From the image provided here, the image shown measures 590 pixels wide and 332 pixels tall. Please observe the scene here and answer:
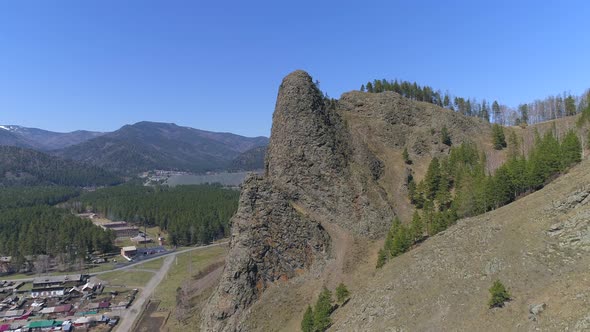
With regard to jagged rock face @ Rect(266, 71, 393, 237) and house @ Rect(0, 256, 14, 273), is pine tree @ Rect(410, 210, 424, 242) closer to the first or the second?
jagged rock face @ Rect(266, 71, 393, 237)

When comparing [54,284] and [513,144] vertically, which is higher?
[513,144]

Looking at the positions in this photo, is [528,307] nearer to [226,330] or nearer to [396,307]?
[396,307]

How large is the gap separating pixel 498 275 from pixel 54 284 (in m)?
121

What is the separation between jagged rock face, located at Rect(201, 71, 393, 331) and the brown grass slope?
56.3 ft

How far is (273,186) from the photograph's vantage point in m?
75.2

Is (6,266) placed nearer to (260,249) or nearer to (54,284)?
(54,284)

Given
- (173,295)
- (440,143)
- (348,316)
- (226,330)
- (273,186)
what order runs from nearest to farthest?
1. (348,316)
2. (226,330)
3. (273,186)
4. (173,295)
5. (440,143)

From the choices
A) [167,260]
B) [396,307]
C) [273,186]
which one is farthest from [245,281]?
[167,260]

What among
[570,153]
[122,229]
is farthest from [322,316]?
[122,229]

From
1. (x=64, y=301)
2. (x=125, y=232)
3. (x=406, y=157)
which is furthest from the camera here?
(x=125, y=232)

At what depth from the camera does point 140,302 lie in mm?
96812

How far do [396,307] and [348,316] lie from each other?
882 centimetres

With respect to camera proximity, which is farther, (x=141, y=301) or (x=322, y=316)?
(x=141, y=301)

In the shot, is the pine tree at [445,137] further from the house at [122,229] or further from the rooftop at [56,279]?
the house at [122,229]
